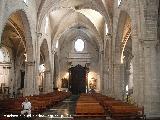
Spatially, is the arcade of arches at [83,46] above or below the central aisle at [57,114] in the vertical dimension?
above

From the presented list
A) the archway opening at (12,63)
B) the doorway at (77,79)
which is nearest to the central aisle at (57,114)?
the archway opening at (12,63)

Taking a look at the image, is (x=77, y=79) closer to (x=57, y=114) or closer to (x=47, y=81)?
(x=47, y=81)

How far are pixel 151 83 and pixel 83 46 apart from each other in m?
33.8

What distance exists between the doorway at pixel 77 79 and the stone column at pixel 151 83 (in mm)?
32082

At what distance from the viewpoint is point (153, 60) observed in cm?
1528

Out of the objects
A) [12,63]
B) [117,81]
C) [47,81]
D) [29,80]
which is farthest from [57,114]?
[47,81]

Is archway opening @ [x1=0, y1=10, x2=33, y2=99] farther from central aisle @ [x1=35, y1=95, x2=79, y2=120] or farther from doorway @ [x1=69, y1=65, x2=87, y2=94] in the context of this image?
central aisle @ [x1=35, y1=95, x2=79, y2=120]

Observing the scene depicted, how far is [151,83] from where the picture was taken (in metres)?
15.2

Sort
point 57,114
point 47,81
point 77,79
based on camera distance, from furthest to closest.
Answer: point 77,79, point 47,81, point 57,114

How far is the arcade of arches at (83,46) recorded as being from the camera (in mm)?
15383

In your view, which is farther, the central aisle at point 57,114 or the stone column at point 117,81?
the stone column at point 117,81

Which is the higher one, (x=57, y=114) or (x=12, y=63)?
(x=12, y=63)

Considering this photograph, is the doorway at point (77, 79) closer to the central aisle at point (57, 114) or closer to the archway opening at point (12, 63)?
the archway opening at point (12, 63)

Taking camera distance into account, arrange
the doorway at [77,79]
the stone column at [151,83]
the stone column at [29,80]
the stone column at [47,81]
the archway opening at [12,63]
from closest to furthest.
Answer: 1. the stone column at [151,83]
2. the stone column at [29,80]
3. the archway opening at [12,63]
4. the stone column at [47,81]
5. the doorway at [77,79]
